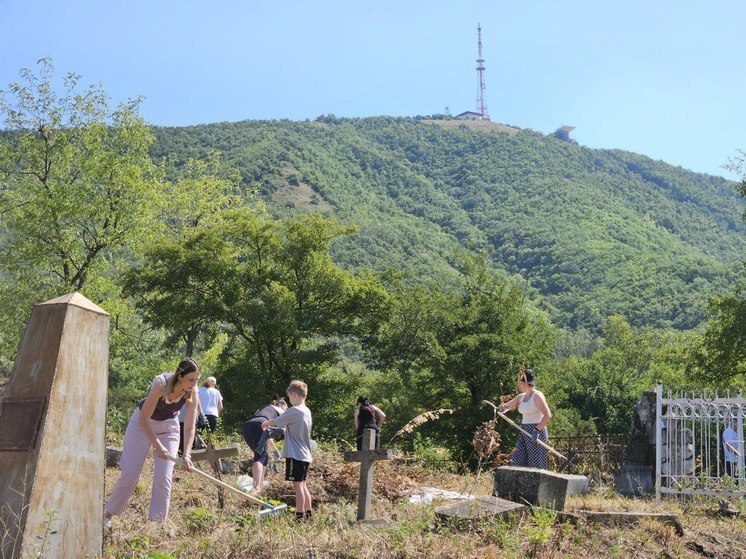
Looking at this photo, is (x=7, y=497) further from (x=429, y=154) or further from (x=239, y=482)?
(x=429, y=154)

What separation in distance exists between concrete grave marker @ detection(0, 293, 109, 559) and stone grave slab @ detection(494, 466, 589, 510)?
13.1 ft

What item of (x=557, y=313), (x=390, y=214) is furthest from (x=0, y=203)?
(x=390, y=214)

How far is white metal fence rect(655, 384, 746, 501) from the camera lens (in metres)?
10.4

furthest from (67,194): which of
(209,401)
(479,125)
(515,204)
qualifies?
(479,125)

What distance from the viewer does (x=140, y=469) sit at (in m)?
7.04

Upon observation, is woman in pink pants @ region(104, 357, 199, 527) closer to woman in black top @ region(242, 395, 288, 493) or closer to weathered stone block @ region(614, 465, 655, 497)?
woman in black top @ region(242, 395, 288, 493)

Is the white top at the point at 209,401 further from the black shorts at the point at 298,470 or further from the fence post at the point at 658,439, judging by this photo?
the fence post at the point at 658,439

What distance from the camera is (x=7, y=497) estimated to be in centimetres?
554

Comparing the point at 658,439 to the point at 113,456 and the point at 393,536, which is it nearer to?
the point at 393,536

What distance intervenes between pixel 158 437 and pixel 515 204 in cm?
9820

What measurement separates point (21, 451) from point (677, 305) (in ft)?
236

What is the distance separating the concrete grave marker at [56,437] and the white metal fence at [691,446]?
7056 millimetres

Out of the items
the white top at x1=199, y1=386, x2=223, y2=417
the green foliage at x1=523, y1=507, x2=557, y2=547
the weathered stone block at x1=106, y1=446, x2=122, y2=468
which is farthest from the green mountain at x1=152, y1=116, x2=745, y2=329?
the green foliage at x1=523, y1=507, x2=557, y2=547

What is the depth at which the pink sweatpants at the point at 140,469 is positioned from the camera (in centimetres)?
692
